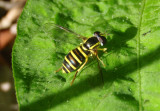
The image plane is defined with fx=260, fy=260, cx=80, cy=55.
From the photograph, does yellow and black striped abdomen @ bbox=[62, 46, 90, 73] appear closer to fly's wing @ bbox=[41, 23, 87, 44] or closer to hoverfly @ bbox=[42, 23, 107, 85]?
hoverfly @ bbox=[42, 23, 107, 85]

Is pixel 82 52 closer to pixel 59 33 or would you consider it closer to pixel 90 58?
pixel 90 58

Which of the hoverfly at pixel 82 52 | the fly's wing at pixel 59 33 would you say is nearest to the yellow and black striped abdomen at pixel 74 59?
the hoverfly at pixel 82 52

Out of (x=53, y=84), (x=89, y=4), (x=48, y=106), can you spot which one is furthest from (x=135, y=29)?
(x=48, y=106)

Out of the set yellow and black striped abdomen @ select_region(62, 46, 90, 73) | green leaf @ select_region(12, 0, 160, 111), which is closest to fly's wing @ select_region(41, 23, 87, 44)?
green leaf @ select_region(12, 0, 160, 111)

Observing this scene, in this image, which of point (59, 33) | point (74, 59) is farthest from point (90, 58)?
point (59, 33)

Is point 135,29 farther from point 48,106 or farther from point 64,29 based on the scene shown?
point 48,106

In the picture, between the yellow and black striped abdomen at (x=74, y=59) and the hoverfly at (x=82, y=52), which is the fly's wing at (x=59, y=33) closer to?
the hoverfly at (x=82, y=52)

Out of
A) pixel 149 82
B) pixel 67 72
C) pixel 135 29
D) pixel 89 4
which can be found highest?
pixel 89 4
